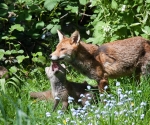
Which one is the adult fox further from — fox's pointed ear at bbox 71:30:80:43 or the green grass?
the green grass

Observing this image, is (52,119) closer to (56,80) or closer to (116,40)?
(56,80)

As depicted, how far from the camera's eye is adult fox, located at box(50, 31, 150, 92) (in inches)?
304

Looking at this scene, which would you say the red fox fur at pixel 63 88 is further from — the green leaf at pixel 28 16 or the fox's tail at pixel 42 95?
the green leaf at pixel 28 16

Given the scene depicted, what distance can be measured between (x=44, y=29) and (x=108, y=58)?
2.48 meters

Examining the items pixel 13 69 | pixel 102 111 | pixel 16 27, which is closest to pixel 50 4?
pixel 16 27

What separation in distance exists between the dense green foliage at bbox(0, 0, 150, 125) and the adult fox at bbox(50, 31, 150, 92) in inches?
9.7

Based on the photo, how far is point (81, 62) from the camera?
7.77 metres

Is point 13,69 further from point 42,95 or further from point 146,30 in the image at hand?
point 146,30

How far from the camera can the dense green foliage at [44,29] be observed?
8.30 m

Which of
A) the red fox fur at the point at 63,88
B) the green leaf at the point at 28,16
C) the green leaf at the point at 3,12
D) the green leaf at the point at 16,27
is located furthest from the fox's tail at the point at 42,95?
the green leaf at the point at 3,12

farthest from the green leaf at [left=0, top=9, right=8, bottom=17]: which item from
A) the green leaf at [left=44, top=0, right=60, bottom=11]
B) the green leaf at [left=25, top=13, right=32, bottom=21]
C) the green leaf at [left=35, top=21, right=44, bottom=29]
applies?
the green leaf at [left=44, top=0, right=60, bottom=11]

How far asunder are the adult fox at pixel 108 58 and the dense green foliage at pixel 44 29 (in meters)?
→ 0.25

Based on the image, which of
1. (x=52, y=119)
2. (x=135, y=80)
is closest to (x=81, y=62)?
(x=135, y=80)

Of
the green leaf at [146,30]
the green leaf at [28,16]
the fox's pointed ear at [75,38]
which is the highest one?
the fox's pointed ear at [75,38]
